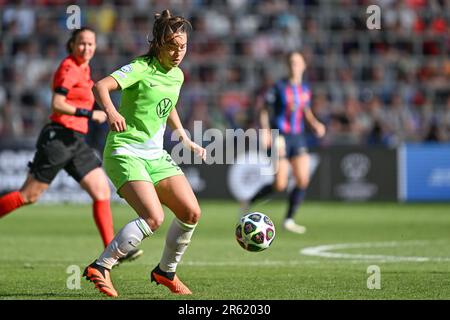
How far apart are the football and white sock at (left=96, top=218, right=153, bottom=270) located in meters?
1.45

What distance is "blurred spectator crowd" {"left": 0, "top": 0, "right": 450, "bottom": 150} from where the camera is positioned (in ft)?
79.7

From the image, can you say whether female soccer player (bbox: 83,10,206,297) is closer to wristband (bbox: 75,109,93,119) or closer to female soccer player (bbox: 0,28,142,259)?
female soccer player (bbox: 0,28,142,259)

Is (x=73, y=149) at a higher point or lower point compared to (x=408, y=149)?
higher

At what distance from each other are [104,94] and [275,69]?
58.6 feet

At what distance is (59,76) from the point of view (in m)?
10.7

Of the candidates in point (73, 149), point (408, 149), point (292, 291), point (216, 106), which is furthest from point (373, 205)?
point (292, 291)

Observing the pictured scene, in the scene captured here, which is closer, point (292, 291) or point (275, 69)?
point (292, 291)

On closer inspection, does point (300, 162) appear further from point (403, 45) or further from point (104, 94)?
point (403, 45)

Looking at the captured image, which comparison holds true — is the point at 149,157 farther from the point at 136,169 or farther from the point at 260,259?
the point at 260,259

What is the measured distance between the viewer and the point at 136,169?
26.1 ft

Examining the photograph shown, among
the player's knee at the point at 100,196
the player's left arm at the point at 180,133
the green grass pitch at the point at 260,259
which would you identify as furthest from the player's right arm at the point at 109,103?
the player's knee at the point at 100,196

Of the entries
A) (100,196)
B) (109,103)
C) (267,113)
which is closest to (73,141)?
(100,196)

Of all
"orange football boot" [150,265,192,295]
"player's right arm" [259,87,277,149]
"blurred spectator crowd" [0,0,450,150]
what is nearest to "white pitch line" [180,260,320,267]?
"orange football boot" [150,265,192,295]

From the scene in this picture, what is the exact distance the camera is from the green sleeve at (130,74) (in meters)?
7.79
